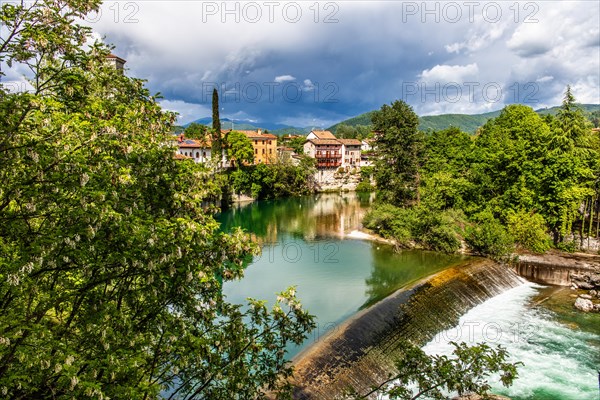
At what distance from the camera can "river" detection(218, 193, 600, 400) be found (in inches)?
605

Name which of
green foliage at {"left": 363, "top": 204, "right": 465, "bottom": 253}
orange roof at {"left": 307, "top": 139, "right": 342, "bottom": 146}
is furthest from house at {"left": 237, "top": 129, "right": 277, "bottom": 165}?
green foliage at {"left": 363, "top": 204, "right": 465, "bottom": 253}

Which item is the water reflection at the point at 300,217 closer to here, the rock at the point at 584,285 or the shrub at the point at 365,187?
the shrub at the point at 365,187

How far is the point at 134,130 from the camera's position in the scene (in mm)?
6637

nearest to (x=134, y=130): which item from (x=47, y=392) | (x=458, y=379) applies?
(x=47, y=392)

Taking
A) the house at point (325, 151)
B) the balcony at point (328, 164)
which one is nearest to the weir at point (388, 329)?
the balcony at point (328, 164)

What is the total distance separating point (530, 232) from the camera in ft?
95.0

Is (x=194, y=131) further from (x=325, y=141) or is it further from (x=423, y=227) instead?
(x=423, y=227)

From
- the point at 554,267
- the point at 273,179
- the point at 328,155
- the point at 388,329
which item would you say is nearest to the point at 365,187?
the point at 328,155

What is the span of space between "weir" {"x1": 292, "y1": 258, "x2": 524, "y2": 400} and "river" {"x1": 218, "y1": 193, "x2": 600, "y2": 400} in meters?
0.70

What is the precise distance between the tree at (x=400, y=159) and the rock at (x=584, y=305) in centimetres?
1962

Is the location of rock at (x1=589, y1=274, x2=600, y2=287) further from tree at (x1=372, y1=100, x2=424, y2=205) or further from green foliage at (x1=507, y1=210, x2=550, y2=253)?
tree at (x1=372, y1=100, x2=424, y2=205)

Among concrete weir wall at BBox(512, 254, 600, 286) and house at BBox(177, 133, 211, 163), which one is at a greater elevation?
house at BBox(177, 133, 211, 163)

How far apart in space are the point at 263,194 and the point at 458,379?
2448 inches

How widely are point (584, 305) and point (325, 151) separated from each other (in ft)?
218
